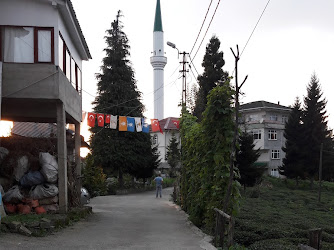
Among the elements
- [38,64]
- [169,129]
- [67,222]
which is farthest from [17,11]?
[169,129]

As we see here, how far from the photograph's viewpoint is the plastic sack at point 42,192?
13180 mm

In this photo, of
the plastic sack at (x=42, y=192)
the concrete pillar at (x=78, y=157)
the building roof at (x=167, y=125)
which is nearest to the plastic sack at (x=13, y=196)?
the plastic sack at (x=42, y=192)

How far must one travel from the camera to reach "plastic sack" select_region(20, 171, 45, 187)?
13359mm

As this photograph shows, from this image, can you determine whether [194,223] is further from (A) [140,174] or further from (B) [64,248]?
(A) [140,174]

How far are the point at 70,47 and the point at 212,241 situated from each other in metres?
9.93

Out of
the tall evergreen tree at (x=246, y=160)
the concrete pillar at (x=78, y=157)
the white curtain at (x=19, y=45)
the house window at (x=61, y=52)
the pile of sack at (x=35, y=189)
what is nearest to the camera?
the pile of sack at (x=35, y=189)

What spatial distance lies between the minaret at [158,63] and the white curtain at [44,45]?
60525mm

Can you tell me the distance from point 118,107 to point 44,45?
28.0m

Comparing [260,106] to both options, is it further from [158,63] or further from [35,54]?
[35,54]

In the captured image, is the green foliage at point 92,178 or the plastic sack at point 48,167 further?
the green foliage at point 92,178

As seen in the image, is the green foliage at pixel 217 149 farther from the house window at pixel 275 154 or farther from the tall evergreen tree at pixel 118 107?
the house window at pixel 275 154

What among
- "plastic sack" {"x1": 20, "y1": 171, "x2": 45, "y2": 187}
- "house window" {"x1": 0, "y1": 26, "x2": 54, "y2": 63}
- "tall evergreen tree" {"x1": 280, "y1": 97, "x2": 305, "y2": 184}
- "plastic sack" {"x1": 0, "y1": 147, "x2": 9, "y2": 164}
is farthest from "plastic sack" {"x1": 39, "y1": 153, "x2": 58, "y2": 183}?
"tall evergreen tree" {"x1": 280, "y1": 97, "x2": 305, "y2": 184}

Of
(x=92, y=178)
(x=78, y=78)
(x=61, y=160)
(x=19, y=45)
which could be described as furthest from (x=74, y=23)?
(x=92, y=178)

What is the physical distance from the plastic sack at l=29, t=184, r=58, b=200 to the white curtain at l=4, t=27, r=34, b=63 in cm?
411
